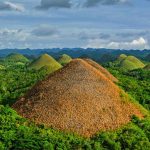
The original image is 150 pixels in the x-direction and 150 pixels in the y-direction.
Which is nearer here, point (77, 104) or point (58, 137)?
point (58, 137)

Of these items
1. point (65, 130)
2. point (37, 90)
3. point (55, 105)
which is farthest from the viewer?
point (37, 90)

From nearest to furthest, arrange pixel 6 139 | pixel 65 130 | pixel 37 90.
Result: pixel 6 139 < pixel 65 130 < pixel 37 90

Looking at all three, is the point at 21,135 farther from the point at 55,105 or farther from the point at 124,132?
the point at 124,132

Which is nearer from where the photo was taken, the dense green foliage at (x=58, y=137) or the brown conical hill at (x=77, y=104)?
the dense green foliage at (x=58, y=137)

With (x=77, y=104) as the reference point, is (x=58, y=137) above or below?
below

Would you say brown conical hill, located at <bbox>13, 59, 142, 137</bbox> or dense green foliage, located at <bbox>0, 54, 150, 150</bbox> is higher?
brown conical hill, located at <bbox>13, 59, 142, 137</bbox>

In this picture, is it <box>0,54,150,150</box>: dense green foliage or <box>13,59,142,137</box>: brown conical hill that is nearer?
<box>0,54,150,150</box>: dense green foliage

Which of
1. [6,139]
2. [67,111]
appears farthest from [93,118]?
[6,139]

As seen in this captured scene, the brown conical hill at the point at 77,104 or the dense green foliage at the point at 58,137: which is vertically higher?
the brown conical hill at the point at 77,104
